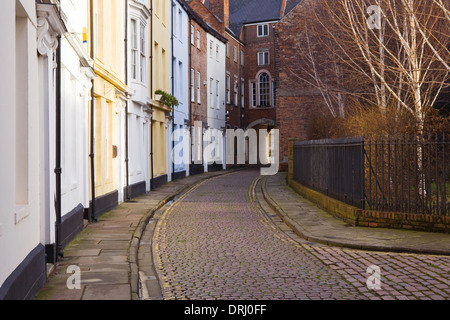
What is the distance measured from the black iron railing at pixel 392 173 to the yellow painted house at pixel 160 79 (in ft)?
35.8

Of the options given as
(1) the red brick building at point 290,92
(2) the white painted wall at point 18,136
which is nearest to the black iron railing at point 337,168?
(2) the white painted wall at point 18,136

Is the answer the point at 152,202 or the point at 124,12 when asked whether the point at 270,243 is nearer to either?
the point at 152,202

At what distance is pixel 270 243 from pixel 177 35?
72.2 feet

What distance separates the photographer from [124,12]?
60.2ft

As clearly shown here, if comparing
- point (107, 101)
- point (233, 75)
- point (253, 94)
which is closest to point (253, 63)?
point (253, 94)

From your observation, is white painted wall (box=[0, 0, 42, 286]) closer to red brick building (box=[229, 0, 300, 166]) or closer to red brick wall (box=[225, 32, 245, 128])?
red brick wall (box=[225, 32, 245, 128])

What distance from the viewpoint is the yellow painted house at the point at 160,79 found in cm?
2392

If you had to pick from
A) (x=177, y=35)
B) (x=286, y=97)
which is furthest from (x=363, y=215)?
(x=286, y=97)

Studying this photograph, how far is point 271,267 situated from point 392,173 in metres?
5.55

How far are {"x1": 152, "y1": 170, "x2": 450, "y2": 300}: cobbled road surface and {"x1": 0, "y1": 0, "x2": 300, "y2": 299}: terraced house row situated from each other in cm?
175

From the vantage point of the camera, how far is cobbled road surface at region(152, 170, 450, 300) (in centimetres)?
634

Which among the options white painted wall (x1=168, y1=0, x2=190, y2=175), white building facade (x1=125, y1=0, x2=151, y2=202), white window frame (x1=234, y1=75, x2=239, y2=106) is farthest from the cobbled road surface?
white window frame (x1=234, y1=75, x2=239, y2=106)

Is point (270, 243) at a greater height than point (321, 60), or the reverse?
point (321, 60)

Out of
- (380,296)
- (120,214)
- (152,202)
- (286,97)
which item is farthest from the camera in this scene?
(286,97)
